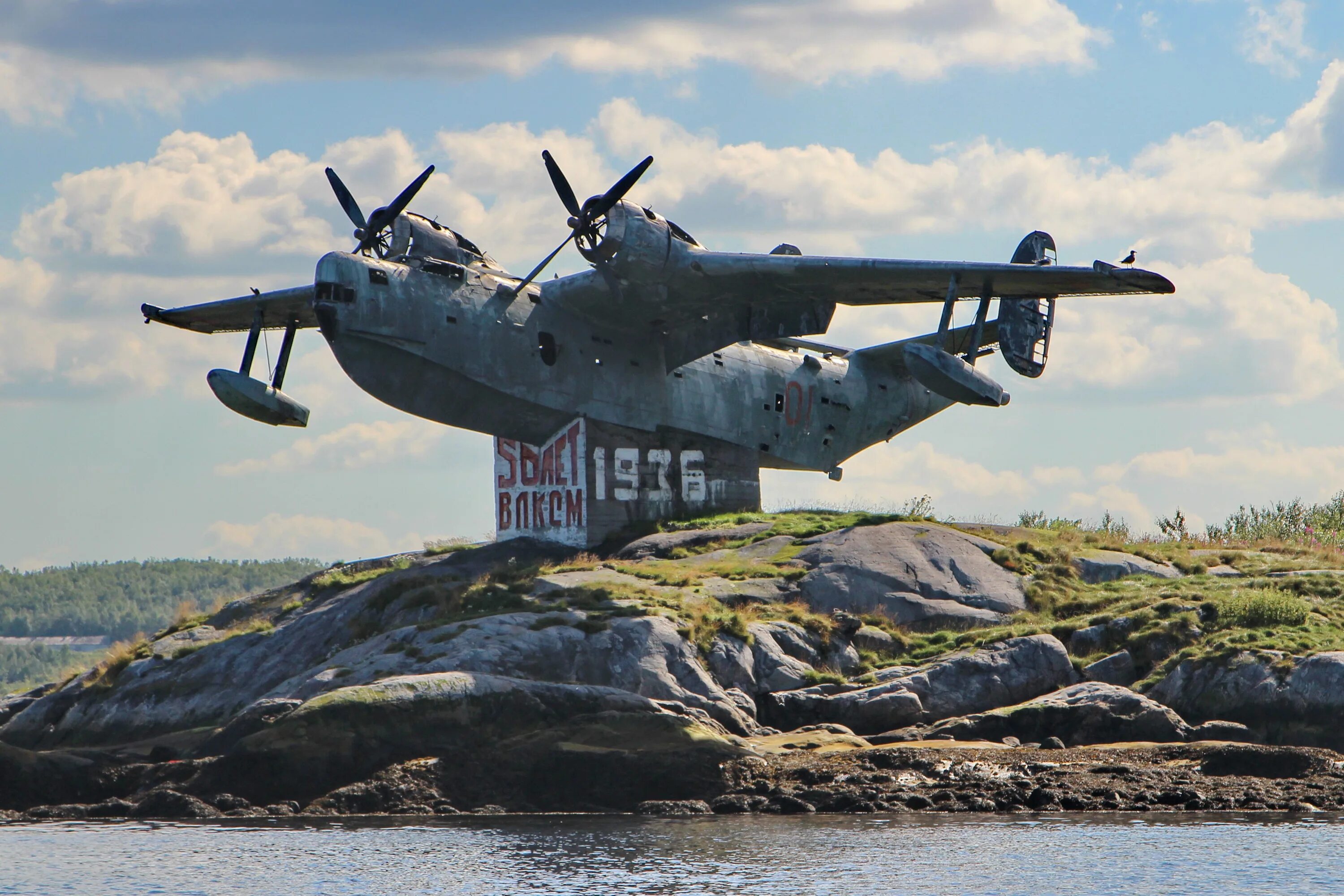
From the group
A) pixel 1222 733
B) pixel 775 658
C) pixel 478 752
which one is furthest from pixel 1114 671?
pixel 478 752

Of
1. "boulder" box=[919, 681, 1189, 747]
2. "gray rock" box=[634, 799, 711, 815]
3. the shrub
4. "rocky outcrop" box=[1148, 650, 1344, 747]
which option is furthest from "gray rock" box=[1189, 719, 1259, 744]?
"gray rock" box=[634, 799, 711, 815]

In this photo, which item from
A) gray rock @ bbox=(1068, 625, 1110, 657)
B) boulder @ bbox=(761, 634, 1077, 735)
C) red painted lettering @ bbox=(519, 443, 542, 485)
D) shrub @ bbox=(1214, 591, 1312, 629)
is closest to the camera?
boulder @ bbox=(761, 634, 1077, 735)

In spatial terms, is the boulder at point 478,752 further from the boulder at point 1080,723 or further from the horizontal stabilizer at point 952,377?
the horizontal stabilizer at point 952,377

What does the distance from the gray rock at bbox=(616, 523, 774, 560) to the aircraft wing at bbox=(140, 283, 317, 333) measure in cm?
993

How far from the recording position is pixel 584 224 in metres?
36.3

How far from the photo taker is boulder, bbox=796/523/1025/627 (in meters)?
36.9

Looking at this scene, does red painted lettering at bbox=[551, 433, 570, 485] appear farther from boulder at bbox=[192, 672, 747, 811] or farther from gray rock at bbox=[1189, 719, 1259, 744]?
gray rock at bbox=[1189, 719, 1259, 744]

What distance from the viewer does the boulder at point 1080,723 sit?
2953cm

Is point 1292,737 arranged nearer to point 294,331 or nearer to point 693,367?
point 693,367

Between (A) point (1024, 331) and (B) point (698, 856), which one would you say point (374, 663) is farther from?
(A) point (1024, 331)

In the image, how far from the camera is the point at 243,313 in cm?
4222

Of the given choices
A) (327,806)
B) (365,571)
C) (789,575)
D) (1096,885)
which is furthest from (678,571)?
(1096,885)

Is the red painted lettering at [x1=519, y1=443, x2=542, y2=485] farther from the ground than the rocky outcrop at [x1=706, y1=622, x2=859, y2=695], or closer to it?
farther from the ground

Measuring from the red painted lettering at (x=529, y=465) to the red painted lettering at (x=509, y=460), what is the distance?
0.23m
